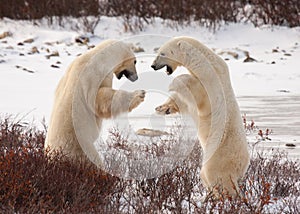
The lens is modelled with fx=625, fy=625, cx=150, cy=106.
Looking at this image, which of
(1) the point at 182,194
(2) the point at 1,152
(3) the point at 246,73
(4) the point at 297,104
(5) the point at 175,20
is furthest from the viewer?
(5) the point at 175,20

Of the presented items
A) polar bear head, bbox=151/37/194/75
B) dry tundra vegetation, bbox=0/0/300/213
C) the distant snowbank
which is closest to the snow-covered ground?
the distant snowbank

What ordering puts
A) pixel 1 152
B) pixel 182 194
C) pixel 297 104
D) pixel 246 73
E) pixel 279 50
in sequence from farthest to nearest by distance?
pixel 279 50 < pixel 246 73 < pixel 297 104 < pixel 1 152 < pixel 182 194

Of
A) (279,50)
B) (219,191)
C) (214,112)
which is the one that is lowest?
(279,50)

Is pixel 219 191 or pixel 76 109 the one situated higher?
pixel 76 109

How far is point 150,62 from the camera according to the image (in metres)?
8.61

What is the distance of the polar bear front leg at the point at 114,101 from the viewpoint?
361 cm

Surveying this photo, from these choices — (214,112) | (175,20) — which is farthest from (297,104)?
(175,20)

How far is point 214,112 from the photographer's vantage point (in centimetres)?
372

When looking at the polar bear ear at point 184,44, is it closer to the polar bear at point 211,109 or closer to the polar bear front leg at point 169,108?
the polar bear at point 211,109

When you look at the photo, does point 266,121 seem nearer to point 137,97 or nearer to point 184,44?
point 184,44

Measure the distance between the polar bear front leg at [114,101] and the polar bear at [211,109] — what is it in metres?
0.25

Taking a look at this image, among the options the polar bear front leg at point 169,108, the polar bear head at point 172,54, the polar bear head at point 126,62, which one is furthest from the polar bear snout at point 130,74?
the polar bear front leg at point 169,108

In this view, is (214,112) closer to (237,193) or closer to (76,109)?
(237,193)

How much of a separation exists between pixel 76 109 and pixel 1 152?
0.62 m
